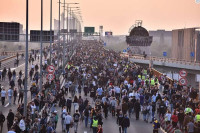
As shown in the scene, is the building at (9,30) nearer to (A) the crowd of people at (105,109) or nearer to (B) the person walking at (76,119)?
(A) the crowd of people at (105,109)

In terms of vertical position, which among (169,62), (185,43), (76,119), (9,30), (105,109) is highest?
(9,30)

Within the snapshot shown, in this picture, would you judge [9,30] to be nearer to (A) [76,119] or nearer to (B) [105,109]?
(B) [105,109]

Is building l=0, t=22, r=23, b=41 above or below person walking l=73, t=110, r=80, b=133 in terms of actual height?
above

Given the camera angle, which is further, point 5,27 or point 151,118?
point 5,27

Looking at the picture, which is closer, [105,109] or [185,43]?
[105,109]

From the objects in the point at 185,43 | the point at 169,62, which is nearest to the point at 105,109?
the point at 169,62

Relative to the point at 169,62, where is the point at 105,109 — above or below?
below

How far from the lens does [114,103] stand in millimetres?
27219

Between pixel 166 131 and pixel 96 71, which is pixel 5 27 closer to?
pixel 96 71

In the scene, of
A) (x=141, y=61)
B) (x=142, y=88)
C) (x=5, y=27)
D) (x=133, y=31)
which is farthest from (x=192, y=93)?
(x=133, y=31)

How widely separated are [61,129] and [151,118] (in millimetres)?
5897

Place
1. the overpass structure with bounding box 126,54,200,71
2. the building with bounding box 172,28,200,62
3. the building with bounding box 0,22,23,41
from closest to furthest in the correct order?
the building with bounding box 0,22,23,41 < the overpass structure with bounding box 126,54,200,71 < the building with bounding box 172,28,200,62

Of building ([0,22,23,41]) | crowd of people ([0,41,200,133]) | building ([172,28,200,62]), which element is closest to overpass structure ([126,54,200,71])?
building ([0,22,23,41])

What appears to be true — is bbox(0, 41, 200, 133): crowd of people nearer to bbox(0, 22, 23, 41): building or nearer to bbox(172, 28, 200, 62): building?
bbox(0, 22, 23, 41): building
